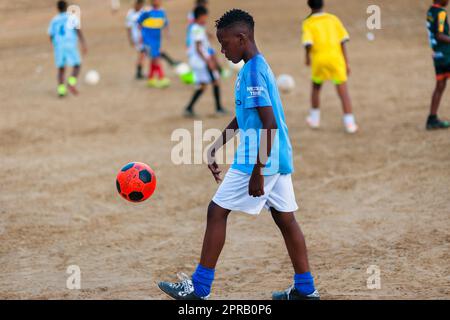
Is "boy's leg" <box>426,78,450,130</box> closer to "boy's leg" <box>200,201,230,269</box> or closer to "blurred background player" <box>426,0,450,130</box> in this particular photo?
"blurred background player" <box>426,0,450,130</box>

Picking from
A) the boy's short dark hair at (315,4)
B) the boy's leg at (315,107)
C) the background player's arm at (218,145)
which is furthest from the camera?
the boy's leg at (315,107)

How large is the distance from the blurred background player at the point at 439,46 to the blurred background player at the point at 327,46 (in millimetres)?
1194

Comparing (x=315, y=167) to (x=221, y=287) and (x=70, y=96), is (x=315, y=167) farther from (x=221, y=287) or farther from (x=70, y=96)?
(x=70, y=96)

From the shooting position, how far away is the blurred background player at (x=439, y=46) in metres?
9.84

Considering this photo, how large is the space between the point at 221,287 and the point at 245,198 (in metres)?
1.01

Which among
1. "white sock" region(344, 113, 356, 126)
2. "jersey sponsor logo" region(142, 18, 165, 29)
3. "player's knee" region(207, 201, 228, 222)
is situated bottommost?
"player's knee" region(207, 201, 228, 222)

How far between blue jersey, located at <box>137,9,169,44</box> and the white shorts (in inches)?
453

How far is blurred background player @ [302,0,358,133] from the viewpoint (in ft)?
34.4

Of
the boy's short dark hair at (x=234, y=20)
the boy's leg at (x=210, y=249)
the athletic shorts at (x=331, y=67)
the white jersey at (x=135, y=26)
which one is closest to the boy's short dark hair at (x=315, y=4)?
the athletic shorts at (x=331, y=67)

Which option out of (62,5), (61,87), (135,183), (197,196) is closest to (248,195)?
(135,183)

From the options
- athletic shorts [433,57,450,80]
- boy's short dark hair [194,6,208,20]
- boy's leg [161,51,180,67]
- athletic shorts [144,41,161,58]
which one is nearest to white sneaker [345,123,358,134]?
athletic shorts [433,57,450,80]

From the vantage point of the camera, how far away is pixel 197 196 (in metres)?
8.33

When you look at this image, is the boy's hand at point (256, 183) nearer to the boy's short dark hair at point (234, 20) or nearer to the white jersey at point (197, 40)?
the boy's short dark hair at point (234, 20)

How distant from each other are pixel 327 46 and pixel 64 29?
6943 mm
